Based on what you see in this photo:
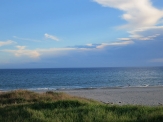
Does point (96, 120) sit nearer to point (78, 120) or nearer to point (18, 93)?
point (78, 120)

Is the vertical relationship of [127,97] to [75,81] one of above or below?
below

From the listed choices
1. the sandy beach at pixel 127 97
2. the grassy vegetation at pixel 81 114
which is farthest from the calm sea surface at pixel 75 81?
the grassy vegetation at pixel 81 114

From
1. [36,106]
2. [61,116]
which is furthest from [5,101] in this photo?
[61,116]

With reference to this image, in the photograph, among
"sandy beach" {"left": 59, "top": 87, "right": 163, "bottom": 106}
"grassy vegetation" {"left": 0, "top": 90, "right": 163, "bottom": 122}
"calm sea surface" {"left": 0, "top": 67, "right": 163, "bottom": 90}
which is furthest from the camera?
"calm sea surface" {"left": 0, "top": 67, "right": 163, "bottom": 90}

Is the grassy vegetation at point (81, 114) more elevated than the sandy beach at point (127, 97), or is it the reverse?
the grassy vegetation at point (81, 114)

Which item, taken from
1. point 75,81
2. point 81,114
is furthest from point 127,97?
point 75,81

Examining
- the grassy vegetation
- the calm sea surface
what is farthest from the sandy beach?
the calm sea surface

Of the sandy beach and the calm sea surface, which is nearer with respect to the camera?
the sandy beach

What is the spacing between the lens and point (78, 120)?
32.9 ft

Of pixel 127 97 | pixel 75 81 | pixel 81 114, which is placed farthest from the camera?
pixel 75 81

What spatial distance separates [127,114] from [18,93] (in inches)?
488

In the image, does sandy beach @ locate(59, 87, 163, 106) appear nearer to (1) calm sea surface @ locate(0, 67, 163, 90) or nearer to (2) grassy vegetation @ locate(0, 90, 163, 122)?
(2) grassy vegetation @ locate(0, 90, 163, 122)

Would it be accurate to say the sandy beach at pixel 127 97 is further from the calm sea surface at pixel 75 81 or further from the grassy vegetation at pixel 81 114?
the calm sea surface at pixel 75 81

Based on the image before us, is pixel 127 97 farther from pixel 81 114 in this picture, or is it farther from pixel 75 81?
pixel 75 81
